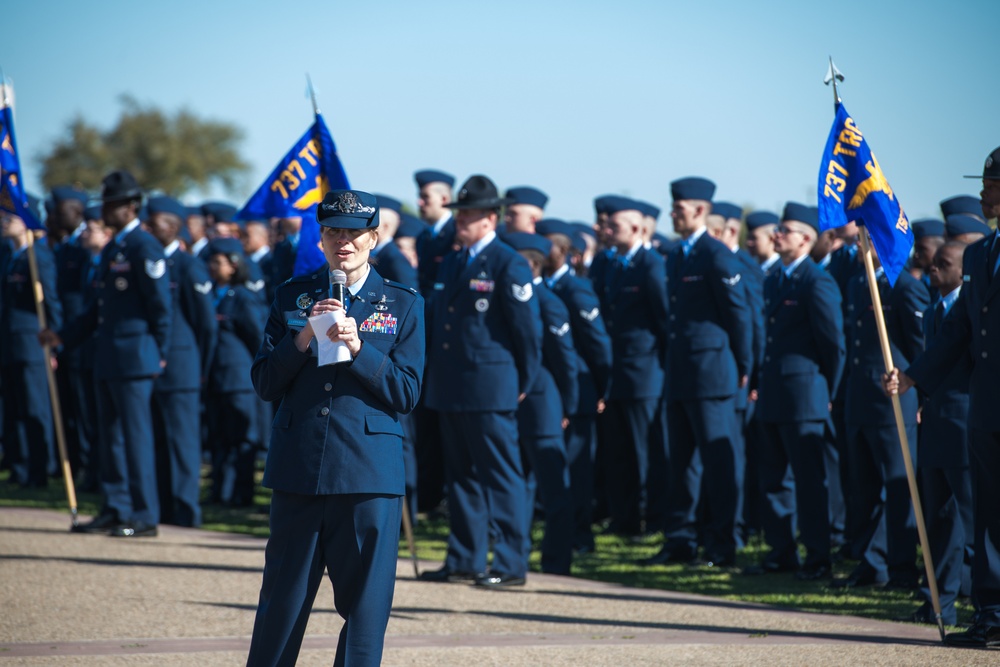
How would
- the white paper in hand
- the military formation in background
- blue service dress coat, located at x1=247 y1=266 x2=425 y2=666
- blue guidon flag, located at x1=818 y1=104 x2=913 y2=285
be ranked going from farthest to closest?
1. the military formation in background
2. blue guidon flag, located at x1=818 y1=104 x2=913 y2=285
3. blue service dress coat, located at x1=247 y1=266 x2=425 y2=666
4. the white paper in hand

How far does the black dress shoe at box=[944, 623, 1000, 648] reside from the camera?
6.62m

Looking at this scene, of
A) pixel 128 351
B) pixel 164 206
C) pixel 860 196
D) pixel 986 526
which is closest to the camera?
pixel 986 526

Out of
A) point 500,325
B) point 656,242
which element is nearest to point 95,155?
point 656,242

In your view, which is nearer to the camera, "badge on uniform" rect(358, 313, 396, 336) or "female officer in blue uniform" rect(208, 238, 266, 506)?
"badge on uniform" rect(358, 313, 396, 336)

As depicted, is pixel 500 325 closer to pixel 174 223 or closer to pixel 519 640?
pixel 519 640

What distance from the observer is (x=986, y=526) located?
6773 millimetres

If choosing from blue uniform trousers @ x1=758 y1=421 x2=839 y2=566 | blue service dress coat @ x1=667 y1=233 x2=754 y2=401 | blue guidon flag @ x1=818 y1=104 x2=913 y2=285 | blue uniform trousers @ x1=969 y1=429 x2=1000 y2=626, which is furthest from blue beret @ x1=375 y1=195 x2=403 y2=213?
blue uniform trousers @ x1=969 y1=429 x2=1000 y2=626

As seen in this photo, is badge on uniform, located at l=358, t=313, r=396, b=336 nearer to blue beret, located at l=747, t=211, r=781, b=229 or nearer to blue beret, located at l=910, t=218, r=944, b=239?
blue beret, located at l=910, t=218, r=944, b=239

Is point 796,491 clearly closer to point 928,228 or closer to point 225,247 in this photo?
point 928,228

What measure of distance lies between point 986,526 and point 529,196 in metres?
5.94

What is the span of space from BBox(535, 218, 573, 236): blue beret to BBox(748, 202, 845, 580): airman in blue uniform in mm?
2551

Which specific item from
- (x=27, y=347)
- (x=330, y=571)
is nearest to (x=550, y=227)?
(x=27, y=347)

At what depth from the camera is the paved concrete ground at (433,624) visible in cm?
657

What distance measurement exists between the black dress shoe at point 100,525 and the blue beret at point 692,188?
5.36 meters
